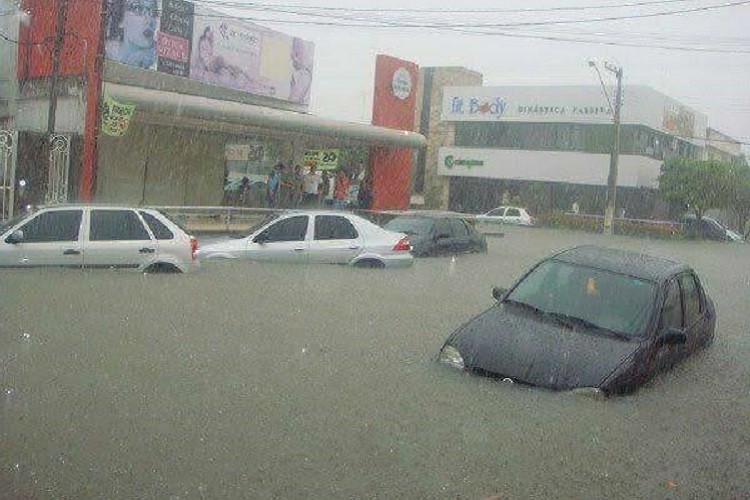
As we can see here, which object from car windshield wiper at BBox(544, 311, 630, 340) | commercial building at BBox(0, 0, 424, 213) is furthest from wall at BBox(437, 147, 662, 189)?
car windshield wiper at BBox(544, 311, 630, 340)

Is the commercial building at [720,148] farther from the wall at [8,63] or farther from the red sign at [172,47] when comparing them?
the wall at [8,63]

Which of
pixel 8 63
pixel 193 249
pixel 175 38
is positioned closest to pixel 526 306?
pixel 193 249

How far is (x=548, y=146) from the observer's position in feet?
156

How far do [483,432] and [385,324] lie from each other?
434 cm

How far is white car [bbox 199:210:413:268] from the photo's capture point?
1352cm

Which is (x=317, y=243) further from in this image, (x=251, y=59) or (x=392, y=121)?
(x=392, y=121)

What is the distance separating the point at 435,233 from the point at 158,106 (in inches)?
286

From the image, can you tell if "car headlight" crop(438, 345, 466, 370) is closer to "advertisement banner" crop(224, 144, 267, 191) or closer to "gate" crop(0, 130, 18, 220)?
"gate" crop(0, 130, 18, 220)

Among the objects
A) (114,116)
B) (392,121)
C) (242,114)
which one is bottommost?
(114,116)

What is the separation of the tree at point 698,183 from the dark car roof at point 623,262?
117 ft

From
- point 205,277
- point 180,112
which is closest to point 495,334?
point 205,277

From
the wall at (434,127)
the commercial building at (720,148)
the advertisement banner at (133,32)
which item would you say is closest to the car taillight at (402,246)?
the advertisement banner at (133,32)

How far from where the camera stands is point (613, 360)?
22.4ft

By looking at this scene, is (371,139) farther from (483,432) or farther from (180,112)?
(483,432)
